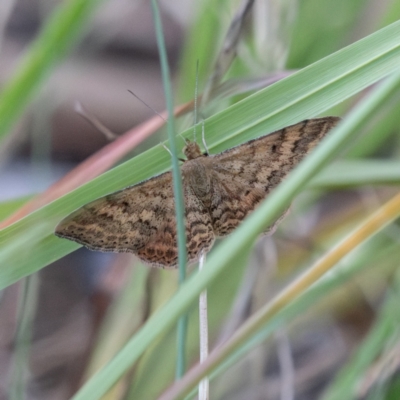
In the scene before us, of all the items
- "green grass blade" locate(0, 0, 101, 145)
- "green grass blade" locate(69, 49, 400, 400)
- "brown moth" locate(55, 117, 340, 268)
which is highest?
"green grass blade" locate(0, 0, 101, 145)

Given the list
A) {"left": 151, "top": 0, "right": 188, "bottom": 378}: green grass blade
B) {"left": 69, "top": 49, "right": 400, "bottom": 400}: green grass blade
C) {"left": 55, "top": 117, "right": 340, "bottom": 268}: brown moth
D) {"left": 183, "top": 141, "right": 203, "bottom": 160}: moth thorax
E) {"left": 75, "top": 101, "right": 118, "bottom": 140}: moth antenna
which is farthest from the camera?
{"left": 75, "top": 101, "right": 118, "bottom": 140}: moth antenna

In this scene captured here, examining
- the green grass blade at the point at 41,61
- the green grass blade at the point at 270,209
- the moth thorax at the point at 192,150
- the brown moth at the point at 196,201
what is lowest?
the green grass blade at the point at 270,209

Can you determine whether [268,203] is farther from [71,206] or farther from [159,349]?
[159,349]

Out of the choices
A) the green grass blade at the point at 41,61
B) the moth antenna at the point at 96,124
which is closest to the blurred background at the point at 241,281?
the moth antenna at the point at 96,124

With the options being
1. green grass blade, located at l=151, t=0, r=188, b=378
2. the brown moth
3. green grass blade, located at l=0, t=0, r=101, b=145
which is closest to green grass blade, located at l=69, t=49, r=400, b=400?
green grass blade, located at l=151, t=0, r=188, b=378

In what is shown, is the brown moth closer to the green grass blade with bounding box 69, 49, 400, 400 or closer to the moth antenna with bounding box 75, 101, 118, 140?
the moth antenna with bounding box 75, 101, 118, 140

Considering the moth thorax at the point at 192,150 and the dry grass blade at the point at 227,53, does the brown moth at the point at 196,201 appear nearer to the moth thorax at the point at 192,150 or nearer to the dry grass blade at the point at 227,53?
the moth thorax at the point at 192,150

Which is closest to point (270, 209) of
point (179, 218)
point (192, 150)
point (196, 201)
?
point (179, 218)

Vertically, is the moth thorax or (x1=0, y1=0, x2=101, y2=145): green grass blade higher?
(x1=0, y1=0, x2=101, y2=145): green grass blade

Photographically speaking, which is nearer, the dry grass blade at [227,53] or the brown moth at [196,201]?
the brown moth at [196,201]
